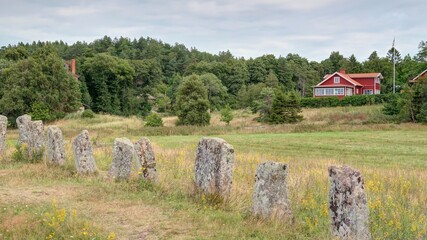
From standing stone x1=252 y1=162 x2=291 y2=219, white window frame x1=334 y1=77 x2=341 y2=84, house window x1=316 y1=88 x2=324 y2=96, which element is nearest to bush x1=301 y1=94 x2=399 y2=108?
white window frame x1=334 y1=77 x2=341 y2=84

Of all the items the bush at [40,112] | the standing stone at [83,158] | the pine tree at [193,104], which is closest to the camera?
the standing stone at [83,158]

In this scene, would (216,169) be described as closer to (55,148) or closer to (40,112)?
(55,148)

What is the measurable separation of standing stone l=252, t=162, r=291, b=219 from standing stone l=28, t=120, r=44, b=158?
9.99 metres

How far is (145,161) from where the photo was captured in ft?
36.1

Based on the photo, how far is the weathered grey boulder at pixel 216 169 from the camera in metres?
9.38

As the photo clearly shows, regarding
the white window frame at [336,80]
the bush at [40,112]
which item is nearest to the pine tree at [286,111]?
the white window frame at [336,80]

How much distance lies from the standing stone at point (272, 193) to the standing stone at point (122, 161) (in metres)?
4.45

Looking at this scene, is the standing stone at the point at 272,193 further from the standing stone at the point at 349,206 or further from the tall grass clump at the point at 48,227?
the tall grass clump at the point at 48,227

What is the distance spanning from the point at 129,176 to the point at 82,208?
2612mm

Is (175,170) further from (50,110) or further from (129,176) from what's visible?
(50,110)

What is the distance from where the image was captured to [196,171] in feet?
32.7

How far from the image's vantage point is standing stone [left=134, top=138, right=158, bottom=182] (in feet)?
35.8

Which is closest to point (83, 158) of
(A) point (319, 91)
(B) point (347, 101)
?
(B) point (347, 101)

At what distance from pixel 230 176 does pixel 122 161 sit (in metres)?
3.49
